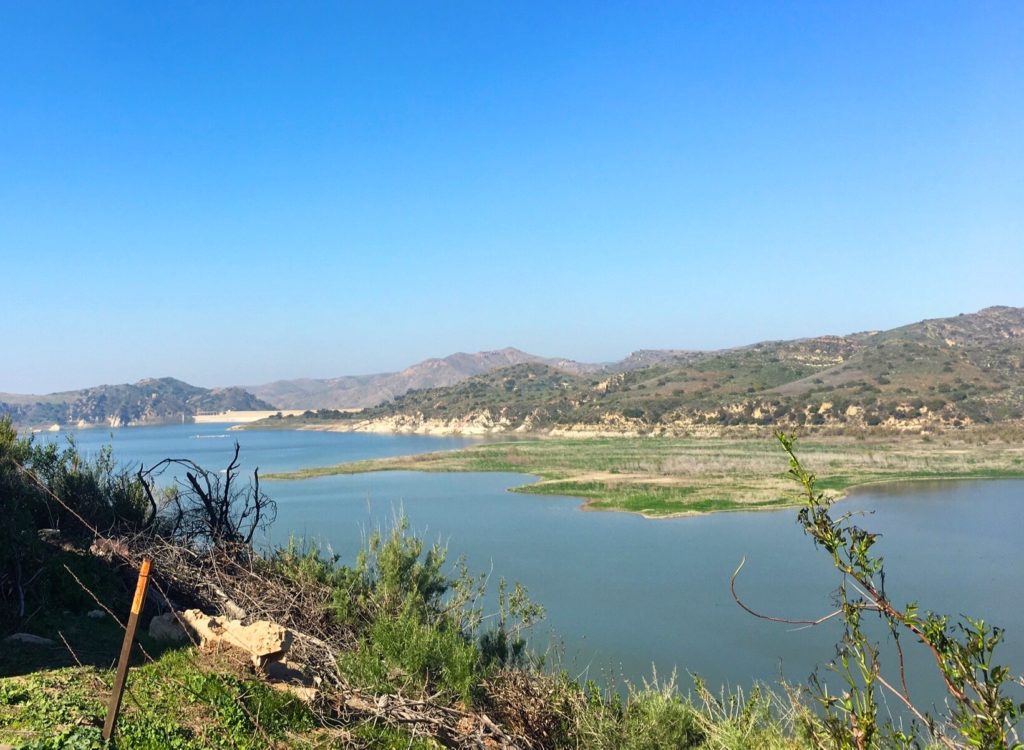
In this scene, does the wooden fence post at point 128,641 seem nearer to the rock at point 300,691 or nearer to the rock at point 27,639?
the rock at point 300,691

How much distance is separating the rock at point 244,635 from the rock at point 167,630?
0.09 meters

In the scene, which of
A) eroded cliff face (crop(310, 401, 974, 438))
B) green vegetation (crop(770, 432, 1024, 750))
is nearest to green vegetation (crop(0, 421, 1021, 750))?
green vegetation (crop(770, 432, 1024, 750))

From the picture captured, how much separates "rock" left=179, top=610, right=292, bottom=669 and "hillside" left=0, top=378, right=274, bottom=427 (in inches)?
5525

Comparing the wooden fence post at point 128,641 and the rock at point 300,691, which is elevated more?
the wooden fence post at point 128,641

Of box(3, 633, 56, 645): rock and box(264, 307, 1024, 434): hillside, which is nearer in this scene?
box(3, 633, 56, 645): rock

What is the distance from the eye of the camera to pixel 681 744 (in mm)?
6977

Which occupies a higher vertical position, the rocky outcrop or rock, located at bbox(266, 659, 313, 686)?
the rocky outcrop

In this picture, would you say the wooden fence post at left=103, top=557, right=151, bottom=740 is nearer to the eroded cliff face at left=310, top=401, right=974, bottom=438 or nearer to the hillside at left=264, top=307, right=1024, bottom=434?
the hillside at left=264, top=307, right=1024, bottom=434

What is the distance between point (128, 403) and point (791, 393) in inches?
5307

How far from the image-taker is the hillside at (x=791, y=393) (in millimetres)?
56781

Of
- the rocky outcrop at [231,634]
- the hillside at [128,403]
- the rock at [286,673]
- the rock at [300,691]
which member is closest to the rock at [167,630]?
the rocky outcrop at [231,634]

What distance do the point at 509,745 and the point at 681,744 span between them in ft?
5.66

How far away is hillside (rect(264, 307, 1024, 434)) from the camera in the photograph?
2235 inches

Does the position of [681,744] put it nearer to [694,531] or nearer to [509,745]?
[509,745]
